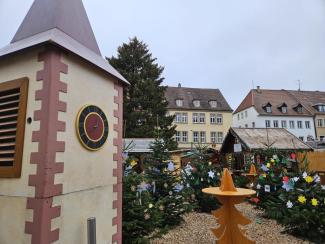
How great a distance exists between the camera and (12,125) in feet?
10.4

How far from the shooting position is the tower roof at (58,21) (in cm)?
365

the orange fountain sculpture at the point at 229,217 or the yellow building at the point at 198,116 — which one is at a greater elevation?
the yellow building at the point at 198,116

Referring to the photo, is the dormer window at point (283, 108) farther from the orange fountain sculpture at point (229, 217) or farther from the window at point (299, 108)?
the orange fountain sculpture at point (229, 217)

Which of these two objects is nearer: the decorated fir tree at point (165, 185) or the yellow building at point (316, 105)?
the decorated fir tree at point (165, 185)

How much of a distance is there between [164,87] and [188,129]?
1402 cm

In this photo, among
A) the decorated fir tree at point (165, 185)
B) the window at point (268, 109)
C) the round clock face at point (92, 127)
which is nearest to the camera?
the round clock face at point (92, 127)

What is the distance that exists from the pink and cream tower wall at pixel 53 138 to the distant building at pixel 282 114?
37714 millimetres

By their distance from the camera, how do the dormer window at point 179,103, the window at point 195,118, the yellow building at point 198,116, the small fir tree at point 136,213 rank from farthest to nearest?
the window at point 195,118 < the dormer window at point 179,103 < the yellow building at point 198,116 < the small fir tree at point 136,213

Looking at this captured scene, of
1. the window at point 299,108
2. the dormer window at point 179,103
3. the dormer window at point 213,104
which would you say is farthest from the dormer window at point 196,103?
the window at point 299,108

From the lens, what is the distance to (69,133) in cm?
314

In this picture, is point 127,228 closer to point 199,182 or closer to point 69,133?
point 69,133

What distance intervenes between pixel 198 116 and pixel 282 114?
12650 mm

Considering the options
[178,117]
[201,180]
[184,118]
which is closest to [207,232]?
[201,180]

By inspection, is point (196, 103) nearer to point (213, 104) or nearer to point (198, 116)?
point (198, 116)
